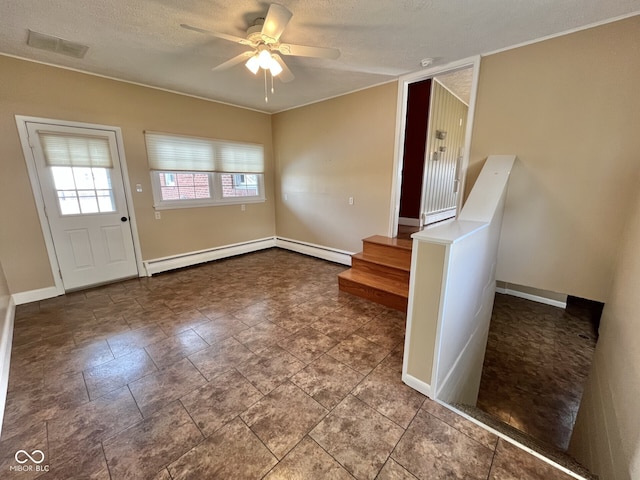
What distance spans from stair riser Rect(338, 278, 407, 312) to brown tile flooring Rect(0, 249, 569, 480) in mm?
167

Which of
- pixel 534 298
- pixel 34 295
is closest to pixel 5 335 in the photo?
pixel 34 295

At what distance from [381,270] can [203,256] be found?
3.11 meters

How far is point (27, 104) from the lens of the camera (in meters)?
2.92

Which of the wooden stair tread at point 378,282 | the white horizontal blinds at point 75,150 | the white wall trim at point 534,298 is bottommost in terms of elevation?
the white wall trim at point 534,298

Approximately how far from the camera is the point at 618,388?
1.56 metres

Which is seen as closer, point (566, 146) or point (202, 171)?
point (566, 146)

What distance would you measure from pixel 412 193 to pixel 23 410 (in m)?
5.33

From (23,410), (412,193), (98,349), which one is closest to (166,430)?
(23,410)

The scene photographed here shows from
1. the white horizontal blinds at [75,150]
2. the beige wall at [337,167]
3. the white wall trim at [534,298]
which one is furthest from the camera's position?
the beige wall at [337,167]

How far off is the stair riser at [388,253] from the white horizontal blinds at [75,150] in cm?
372

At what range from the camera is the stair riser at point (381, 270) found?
3.23 meters

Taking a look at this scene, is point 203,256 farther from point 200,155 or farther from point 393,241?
point 393,241

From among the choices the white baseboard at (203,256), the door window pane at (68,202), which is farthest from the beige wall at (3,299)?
the white baseboard at (203,256)

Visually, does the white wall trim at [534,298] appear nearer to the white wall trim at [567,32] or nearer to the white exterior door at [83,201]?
the white wall trim at [567,32]
